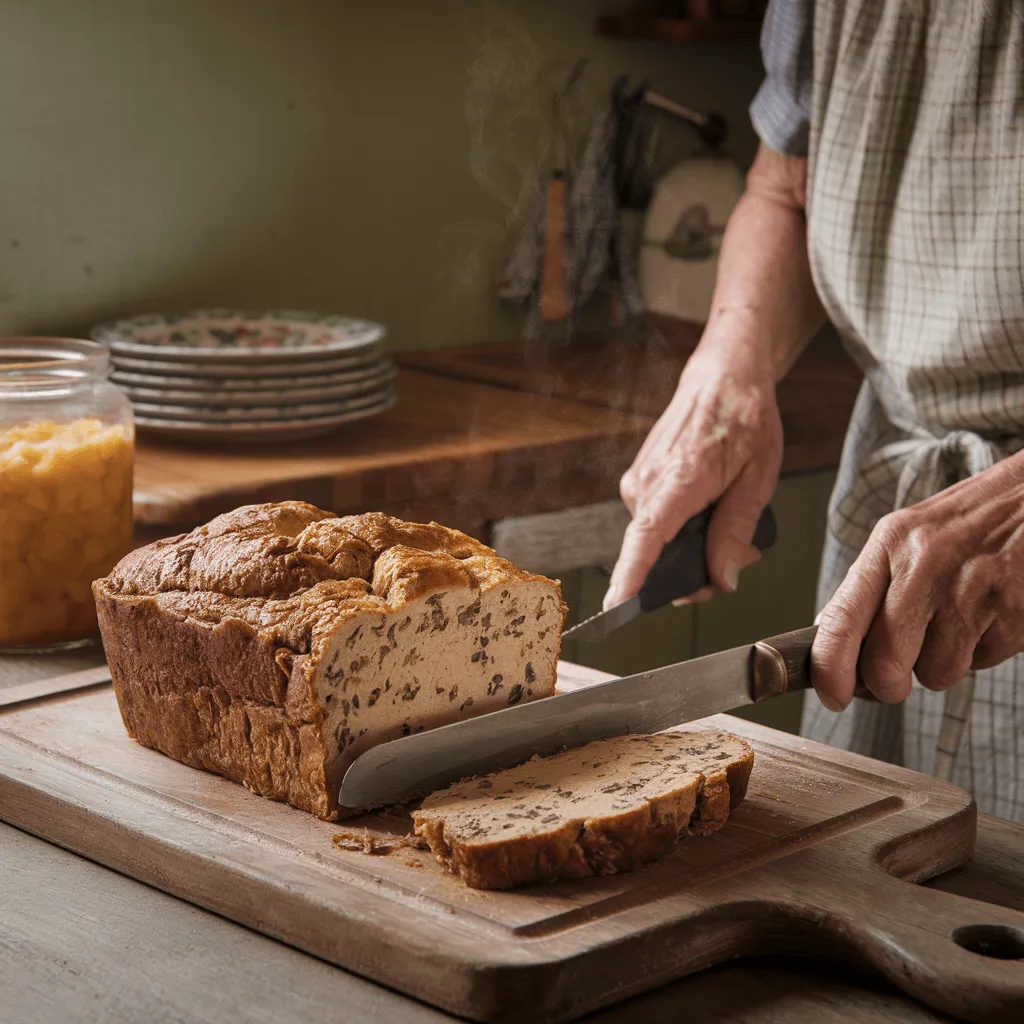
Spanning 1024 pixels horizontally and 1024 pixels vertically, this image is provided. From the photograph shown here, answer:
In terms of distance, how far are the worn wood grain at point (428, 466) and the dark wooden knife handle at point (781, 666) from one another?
3.17ft

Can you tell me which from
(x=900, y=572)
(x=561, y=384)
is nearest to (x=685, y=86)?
(x=561, y=384)

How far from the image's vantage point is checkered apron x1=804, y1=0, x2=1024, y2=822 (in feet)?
5.49

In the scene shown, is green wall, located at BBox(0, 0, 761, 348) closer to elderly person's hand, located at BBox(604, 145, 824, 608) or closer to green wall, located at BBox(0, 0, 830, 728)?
green wall, located at BBox(0, 0, 830, 728)

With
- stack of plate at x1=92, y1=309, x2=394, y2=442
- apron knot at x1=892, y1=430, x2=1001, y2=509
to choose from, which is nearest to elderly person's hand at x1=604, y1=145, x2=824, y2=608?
apron knot at x1=892, y1=430, x2=1001, y2=509

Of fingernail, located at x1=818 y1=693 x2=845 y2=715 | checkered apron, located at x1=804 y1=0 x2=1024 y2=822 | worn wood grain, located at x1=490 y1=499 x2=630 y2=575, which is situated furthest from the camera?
worn wood grain, located at x1=490 y1=499 x2=630 y2=575

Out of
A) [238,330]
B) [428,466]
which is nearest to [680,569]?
[428,466]


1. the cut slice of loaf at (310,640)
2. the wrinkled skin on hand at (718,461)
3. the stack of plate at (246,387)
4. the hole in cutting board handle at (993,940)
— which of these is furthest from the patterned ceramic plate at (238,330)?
the hole in cutting board handle at (993,940)

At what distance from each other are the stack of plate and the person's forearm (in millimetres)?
595

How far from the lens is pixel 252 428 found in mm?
2148

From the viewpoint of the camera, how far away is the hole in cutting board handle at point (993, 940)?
0.97m

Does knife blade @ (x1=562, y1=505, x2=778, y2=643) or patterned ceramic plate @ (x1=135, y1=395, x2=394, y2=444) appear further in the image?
patterned ceramic plate @ (x1=135, y1=395, x2=394, y2=444)

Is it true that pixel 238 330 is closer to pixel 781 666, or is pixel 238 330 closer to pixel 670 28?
pixel 670 28

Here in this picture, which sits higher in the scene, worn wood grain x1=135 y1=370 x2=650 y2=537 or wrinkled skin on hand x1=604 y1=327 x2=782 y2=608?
wrinkled skin on hand x1=604 y1=327 x2=782 y2=608

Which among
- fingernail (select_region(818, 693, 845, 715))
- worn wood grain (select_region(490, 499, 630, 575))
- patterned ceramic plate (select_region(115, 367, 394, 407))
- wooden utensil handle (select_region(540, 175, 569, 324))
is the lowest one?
worn wood grain (select_region(490, 499, 630, 575))
